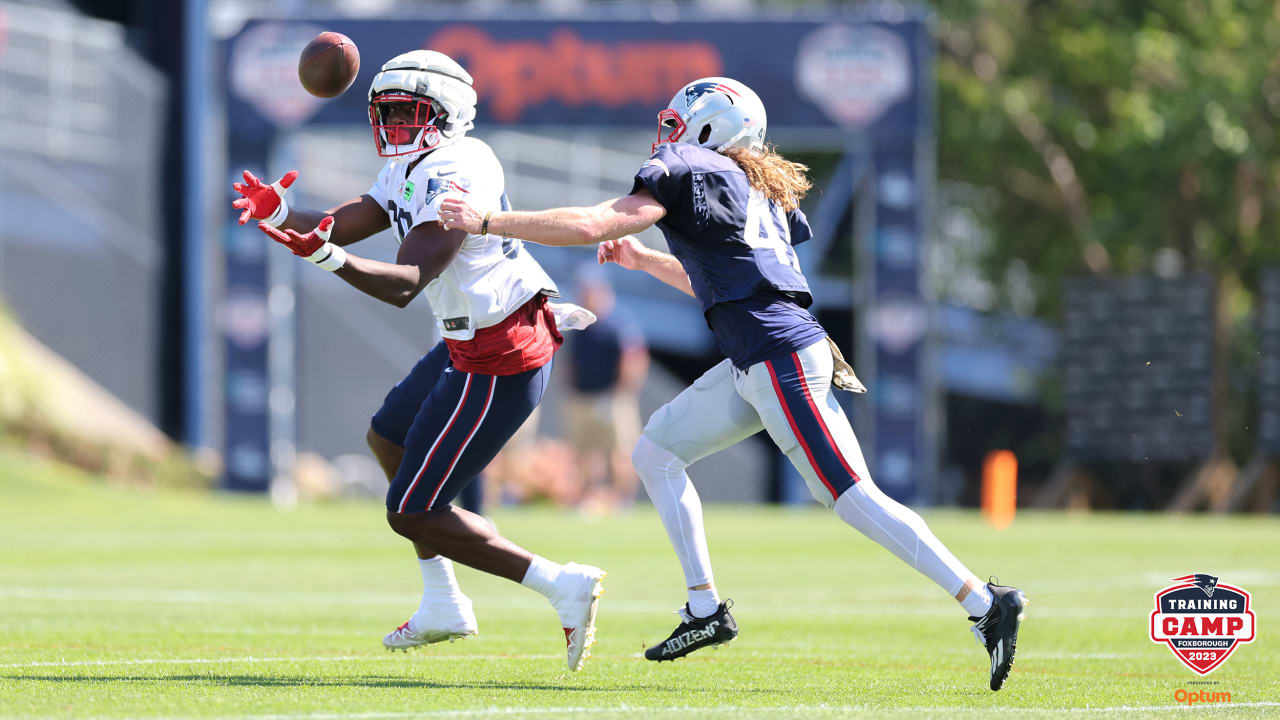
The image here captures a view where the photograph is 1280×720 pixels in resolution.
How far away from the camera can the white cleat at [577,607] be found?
21.0 ft

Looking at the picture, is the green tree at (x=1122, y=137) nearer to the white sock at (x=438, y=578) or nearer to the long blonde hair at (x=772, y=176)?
the long blonde hair at (x=772, y=176)

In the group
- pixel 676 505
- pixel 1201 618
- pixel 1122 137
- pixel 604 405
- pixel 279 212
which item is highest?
pixel 1122 137

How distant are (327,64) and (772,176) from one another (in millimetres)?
1651

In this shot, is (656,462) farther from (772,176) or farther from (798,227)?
(772,176)

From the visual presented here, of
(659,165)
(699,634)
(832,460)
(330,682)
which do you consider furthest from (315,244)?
(699,634)

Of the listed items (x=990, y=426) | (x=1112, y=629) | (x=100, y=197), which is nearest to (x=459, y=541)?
(x=1112, y=629)

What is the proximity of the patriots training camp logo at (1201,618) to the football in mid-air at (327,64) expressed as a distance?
3407mm

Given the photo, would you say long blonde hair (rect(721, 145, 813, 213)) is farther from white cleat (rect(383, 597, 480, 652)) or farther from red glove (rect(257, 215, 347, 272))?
white cleat (rect(383, 597, 480, 652))

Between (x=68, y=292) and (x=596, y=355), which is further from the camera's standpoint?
(x=68, y=292)

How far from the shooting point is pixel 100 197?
967 inches

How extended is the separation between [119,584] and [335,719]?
5.84 metres

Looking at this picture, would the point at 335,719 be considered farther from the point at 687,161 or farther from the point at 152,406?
the point at 152,406

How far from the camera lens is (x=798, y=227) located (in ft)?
22.2

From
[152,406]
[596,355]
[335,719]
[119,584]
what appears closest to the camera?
[335,719]
